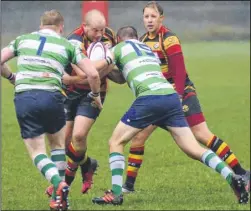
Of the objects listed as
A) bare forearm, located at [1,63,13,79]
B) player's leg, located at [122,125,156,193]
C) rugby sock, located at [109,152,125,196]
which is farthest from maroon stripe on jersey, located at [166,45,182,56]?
bare forearm, located at [1,63,13,79]

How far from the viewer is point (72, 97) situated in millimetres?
12430

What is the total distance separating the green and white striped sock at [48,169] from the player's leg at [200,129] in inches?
106

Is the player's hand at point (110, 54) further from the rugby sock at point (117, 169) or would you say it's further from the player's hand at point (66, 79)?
the rugby sock at point (117, 169)

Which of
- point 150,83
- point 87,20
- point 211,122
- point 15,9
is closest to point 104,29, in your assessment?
point 87,20

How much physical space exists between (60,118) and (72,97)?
A: 1944mm

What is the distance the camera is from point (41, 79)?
10.4m


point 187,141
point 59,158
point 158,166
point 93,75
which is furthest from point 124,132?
point 158,166

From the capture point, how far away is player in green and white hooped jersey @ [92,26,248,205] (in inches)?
435

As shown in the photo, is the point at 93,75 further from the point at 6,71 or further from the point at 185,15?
the point at 185,15

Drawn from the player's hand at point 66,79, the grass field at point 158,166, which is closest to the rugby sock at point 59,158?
the grass field at point 158,166

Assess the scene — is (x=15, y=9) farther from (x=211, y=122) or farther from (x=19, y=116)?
(x=19, y=116)

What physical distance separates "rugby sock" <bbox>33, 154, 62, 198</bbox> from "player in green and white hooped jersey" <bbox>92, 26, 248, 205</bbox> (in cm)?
103

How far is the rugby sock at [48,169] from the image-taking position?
33.1ft

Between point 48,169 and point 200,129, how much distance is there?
3.00 m
